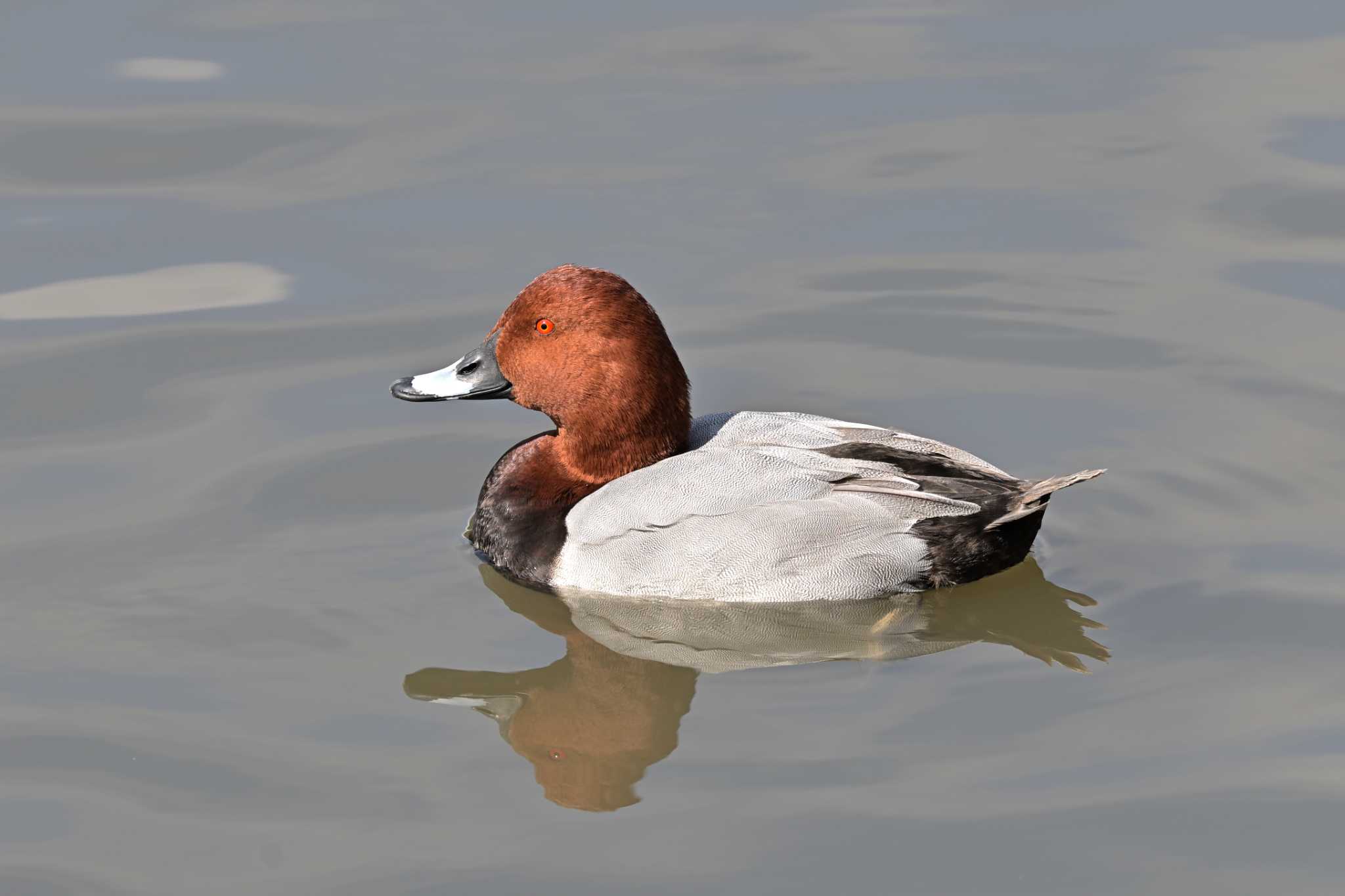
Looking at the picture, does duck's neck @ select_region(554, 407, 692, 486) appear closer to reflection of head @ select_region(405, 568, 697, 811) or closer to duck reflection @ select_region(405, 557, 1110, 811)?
duck reflection @ select_region(405, 557, 1110, 811)

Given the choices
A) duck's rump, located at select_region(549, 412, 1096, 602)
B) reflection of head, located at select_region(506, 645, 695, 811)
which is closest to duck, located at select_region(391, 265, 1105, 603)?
duck's rump, located at select_region(549, 412, 1096, 602)

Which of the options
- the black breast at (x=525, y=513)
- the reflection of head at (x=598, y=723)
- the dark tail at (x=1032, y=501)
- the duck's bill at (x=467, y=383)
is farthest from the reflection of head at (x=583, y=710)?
the dark tail at (x=1032, y=501)

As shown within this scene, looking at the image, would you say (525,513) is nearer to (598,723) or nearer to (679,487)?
(679,487)

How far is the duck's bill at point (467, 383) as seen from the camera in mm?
7395

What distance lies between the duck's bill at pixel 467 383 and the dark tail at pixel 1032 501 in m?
2.03

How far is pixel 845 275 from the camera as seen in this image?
9.60 meters

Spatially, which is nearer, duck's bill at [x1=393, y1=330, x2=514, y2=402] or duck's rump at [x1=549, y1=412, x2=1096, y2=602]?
duck's rump at [x1=549, y1=412, x2=1096, y2=602]

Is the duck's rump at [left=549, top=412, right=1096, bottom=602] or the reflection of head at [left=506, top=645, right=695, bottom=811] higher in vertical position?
the duck's rump at [left=549, top=412, right=1096, bottom=602]

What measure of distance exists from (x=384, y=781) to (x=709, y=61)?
669cm

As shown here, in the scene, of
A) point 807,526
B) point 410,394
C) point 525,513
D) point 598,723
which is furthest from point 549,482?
point 598,723

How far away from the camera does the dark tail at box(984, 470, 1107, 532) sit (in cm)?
671

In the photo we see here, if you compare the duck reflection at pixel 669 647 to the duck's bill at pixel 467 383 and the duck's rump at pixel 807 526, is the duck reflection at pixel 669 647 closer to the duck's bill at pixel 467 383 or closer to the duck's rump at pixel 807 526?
the duck's rump at pixel 807 526

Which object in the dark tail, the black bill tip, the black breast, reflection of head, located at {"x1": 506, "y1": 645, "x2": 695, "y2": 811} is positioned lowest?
reflection of head, located at {"x1": 506, "y1": 645, "x2": 695, "y2": 811}

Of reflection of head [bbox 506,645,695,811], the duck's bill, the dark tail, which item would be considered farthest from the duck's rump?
the duck's bill
